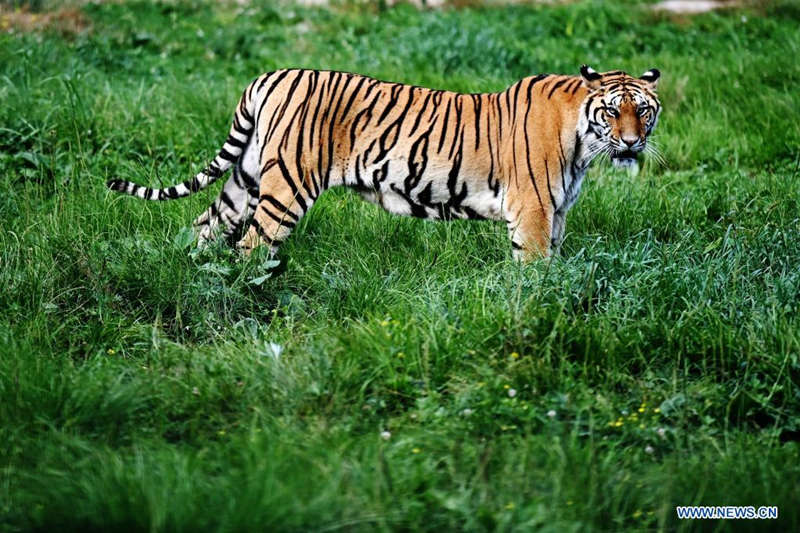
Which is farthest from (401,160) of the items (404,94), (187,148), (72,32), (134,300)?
(72,32)

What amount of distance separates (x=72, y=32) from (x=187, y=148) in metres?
3.41

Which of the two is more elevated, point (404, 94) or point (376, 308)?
point (404, 94)

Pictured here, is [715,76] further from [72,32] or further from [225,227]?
[72,32]

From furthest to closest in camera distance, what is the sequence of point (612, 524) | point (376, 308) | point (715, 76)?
point (715, 76)
point (376, 308)
point (612, 524)

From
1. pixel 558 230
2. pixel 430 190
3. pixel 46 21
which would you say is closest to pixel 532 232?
pixel 558 230

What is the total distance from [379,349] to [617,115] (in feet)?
6.66

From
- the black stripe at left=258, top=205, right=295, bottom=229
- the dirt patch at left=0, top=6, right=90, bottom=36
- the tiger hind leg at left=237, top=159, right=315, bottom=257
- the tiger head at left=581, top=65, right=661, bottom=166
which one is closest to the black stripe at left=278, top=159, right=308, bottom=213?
the tiger hind leg at left=237, top=159, right=315, bottom=257

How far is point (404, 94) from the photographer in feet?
20.0

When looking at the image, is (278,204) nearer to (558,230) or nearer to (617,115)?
(558,230)

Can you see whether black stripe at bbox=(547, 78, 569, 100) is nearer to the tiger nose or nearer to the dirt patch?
the tiger nose

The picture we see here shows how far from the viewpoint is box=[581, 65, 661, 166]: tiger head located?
18.6ft

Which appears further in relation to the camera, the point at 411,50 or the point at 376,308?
the point at 411,50

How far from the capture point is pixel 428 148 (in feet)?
19.6

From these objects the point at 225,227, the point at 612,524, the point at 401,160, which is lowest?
the point at 612,524
